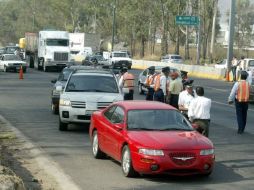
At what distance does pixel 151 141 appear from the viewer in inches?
434

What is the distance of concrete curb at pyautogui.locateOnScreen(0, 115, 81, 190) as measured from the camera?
10742 mm

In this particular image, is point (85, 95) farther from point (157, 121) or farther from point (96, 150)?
point (157, 121)

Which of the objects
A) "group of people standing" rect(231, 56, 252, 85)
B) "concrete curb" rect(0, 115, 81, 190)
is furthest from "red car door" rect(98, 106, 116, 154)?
"group of people standing" rect(231, 56, 252, 85)

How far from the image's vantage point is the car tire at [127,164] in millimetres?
11188

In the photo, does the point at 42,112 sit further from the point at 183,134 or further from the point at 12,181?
the point at 12,181

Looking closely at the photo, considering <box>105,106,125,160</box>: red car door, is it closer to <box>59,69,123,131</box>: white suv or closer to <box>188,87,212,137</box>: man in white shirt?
<box>188,87,212,137</box>: man in white shirt

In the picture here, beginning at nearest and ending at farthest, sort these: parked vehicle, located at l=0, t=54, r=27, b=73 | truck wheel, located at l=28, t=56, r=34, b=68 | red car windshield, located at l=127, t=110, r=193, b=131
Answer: red car windshield, located at l=127, t=110, r=193, b=131
parked vehicle, located at l=0, t=54, r=27, b=73
truck wheel, located at l=28, t=56, r=34, b=68

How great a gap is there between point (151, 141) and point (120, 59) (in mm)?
58724

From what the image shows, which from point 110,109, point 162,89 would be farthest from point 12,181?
point 162,89

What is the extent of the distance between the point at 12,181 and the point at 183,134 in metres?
3.97

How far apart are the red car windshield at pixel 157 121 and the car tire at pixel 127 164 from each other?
20.7 inches

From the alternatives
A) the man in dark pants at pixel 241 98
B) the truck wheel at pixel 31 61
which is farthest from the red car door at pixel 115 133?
the truck wheel at pixel 31 61

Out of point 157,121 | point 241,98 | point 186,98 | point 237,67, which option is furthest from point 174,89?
point 237,67

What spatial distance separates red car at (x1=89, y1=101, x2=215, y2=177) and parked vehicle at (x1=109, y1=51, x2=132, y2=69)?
54144mm
